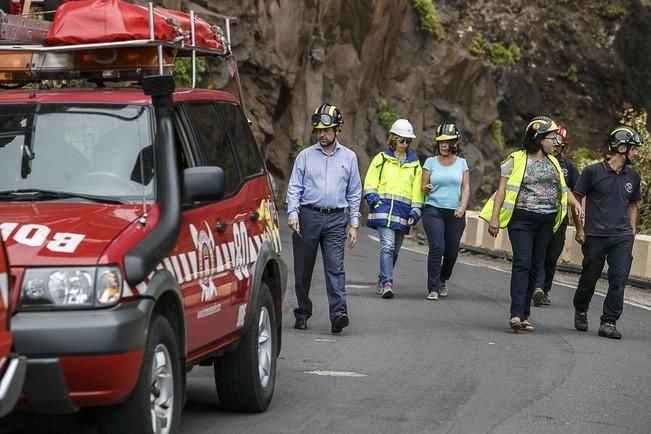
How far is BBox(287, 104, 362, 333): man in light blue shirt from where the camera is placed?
40.5ft

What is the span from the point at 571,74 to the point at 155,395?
142 feet

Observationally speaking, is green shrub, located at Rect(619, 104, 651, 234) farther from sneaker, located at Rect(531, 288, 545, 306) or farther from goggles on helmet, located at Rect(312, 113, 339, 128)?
goggles on helmet, located at Rect(312, 113, 339, 128)

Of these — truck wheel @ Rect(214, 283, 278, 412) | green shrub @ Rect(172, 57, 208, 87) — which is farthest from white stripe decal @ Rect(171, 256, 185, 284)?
green shrub @ Rect(172, 57, 208, 87)

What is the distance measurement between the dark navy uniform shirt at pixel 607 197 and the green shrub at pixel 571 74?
118ft

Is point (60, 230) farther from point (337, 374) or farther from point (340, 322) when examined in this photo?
point (340, 322)

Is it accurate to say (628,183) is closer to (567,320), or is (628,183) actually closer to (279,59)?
(567,320)

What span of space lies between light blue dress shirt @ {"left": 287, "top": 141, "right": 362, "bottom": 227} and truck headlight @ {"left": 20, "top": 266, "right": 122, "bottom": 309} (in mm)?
6275

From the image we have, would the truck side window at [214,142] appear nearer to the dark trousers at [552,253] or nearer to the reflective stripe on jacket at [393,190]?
the reflective stripe on jacket at [393,190]

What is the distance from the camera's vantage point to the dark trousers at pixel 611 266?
12.8 m

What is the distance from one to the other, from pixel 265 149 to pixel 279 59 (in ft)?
7.58

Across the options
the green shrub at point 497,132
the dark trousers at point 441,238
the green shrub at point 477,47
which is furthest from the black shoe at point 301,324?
the green shrub at point 477,47

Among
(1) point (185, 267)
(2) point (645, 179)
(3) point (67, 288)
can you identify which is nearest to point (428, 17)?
(2) point (645, 179)

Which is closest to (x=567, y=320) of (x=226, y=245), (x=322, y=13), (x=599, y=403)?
(x=599, y=403)

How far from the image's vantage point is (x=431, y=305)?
49.6 feet
